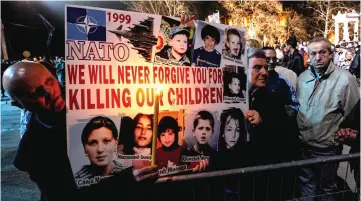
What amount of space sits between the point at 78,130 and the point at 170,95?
2.07ft

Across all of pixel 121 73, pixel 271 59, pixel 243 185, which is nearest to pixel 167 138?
pixel 121 73

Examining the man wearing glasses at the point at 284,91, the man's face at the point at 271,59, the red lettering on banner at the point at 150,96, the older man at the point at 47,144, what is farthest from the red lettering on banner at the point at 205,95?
the man's face at the point at 271,59

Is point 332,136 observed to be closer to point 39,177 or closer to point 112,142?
point 112,142

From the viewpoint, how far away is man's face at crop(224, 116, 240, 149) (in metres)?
2.49

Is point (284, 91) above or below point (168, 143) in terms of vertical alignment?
above

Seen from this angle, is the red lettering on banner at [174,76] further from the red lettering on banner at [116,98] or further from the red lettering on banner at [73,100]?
the red lettering on banner at [73,100]

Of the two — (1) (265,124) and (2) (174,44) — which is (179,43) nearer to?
(2) (174,44)

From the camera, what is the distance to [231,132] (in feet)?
8.25

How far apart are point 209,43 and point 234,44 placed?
0.22 meters

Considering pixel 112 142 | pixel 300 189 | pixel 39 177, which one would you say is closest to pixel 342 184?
pixel 300 189

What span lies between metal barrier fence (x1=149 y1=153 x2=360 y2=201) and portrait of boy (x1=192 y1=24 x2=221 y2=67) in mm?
743

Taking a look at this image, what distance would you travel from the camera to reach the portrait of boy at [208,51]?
7.85ft

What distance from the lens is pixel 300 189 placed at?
147 inches

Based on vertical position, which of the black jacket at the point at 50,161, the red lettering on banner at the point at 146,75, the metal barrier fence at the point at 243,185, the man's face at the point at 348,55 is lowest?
the metal barrier fence at the point at 243,185
